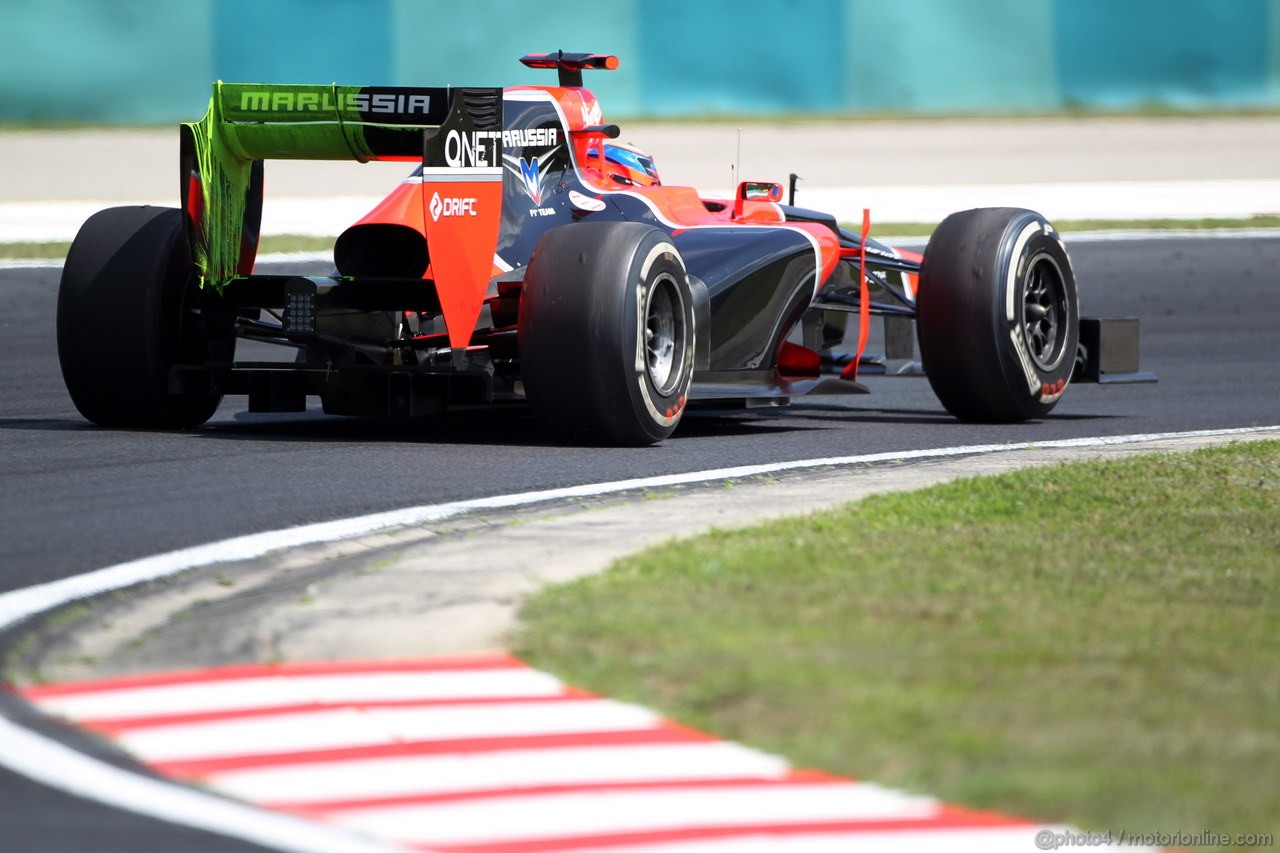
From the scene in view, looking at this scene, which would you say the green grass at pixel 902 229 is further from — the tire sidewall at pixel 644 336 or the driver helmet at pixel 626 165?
the tire sidewall at pixel 644 336

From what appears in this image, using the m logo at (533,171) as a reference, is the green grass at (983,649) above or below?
below

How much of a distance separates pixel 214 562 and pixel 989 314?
17.5 ft

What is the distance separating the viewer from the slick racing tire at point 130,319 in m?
9.98

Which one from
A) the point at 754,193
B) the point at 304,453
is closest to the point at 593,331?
the point at 304,453

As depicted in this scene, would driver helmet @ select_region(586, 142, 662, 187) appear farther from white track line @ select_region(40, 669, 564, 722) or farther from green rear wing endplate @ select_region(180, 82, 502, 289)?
white track line @ select_region(40, 669, 564, 722)

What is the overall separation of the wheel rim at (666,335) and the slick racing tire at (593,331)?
0.36 ft

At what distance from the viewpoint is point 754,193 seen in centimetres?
1163

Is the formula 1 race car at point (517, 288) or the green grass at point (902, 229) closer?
the formula 1 race car at point (517, 288)

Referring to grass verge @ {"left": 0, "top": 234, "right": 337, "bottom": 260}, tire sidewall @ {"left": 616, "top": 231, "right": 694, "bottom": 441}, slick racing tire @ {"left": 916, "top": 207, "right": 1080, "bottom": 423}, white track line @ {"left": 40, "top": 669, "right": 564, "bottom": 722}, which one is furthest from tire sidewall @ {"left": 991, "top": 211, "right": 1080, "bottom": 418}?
grass verge @ {"left": 0, "top": 234, "right": 337, "bottom": 260}

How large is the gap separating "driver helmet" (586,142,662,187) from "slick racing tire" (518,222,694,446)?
146cm

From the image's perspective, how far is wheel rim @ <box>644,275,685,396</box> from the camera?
31.9 ft

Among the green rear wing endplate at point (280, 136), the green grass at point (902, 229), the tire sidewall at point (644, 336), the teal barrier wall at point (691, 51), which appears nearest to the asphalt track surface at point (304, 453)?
the tire sidewall at point (644, 336)

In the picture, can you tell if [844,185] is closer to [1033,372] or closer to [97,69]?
[97,69]

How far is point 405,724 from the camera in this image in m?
4.69
